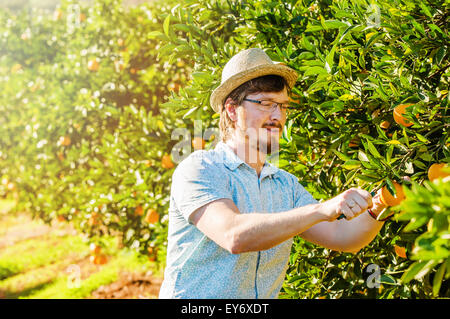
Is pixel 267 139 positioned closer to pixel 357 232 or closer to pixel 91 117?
pixel 357 232

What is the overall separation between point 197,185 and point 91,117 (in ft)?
11.5

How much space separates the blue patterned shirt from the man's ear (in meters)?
0.20

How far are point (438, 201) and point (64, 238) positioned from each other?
22.3 feet

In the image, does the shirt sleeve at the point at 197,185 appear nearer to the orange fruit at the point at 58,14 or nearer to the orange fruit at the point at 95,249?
the orange fruit at the point at 95,249

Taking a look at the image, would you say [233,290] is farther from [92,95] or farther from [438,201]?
[92,95]

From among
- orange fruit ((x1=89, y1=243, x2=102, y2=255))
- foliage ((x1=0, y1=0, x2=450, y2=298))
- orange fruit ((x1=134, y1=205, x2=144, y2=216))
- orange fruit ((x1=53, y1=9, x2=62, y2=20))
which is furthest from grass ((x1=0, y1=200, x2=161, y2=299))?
orange fruit ((x1=53, y1=9, x2=62, y2=20))

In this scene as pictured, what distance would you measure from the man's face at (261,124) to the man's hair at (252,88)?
29 mm

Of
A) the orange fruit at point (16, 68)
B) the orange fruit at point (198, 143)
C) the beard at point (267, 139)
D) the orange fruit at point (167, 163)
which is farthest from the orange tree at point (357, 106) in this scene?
the orange fruit at point (16, 68)

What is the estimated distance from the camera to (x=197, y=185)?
1606 mm

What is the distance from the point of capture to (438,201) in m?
0.94

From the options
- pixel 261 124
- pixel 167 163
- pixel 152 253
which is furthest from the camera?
pixel 152 253

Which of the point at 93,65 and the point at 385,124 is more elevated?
the point at 93,65

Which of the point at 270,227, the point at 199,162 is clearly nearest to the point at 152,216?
the point at 199,162
